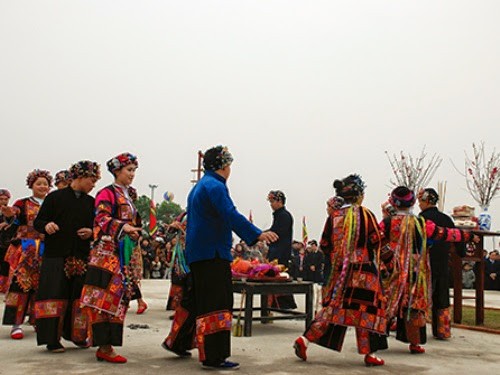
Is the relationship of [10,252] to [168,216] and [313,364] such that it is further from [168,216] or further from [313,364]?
[168,216]

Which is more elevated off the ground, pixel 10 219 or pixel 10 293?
pixel 10 219

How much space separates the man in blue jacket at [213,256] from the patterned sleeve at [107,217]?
644 mm

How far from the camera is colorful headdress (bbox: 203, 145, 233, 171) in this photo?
226 inches

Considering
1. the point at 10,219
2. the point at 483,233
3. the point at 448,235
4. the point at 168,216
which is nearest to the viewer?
the point at 448,235

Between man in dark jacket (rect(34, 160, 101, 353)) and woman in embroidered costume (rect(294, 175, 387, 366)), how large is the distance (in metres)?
2.21

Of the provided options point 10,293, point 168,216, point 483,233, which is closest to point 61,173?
point 10,293

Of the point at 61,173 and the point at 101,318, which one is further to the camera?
the point at 61,173

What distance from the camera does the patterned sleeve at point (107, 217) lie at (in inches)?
225

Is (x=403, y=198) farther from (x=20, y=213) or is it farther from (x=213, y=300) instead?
(x=20, y=213)

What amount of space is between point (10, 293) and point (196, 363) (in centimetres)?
270

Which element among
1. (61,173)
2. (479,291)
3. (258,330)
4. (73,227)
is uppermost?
(61,173)

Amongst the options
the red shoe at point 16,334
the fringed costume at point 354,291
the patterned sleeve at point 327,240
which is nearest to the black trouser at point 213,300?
the fringed costume at point 354,291

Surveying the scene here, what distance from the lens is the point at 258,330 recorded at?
819 cm

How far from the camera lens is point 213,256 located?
5.52 meters
